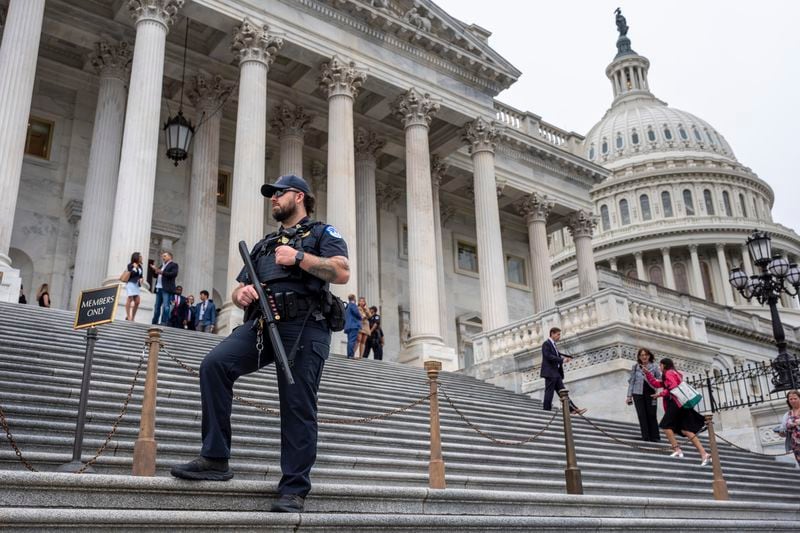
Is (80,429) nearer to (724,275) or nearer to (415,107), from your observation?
(415,107)

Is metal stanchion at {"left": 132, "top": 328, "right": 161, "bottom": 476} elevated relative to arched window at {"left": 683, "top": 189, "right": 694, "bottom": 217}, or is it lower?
lower

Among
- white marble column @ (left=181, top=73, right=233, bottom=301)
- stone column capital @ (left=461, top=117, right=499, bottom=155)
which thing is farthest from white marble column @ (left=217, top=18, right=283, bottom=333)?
stone column capital @ (left=461, top=117, right=499, bottom=155)

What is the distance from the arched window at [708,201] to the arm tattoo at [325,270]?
82915 millimetres

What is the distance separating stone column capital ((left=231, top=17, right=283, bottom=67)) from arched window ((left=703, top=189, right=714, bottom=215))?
230 feet

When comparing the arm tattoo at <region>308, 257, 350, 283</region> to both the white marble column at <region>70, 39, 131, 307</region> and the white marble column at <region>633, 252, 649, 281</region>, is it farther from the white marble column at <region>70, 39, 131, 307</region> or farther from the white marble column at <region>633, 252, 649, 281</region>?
the white marble column at <region>633, 252, 649, 281</region>

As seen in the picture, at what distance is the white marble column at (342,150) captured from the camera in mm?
21047

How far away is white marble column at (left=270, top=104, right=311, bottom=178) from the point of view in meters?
24.8

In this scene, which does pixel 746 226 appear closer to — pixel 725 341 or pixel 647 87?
pixel 725 341

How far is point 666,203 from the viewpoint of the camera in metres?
81.4

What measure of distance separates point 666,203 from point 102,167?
7170 centimetres

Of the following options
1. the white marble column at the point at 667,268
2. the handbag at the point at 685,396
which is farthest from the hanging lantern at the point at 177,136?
the white marble column at the point at 667,268

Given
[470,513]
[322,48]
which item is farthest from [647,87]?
[470,513]

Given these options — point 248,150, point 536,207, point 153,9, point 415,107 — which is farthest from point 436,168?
point 153,9

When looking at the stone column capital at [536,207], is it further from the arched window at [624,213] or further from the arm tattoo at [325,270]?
the arched window at [624,213]
